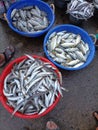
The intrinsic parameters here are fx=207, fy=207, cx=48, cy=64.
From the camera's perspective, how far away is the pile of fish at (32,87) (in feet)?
8.89

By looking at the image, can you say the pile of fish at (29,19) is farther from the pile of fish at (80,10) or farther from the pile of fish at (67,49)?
the pile of fish at (80,10)

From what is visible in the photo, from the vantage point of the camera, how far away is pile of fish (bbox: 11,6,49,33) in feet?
11.5

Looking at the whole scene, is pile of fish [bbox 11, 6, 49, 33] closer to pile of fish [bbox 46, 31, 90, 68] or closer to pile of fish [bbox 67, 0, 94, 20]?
pile of fish [bbox 46, 31, 90, 68]

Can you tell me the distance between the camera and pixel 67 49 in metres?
3.34

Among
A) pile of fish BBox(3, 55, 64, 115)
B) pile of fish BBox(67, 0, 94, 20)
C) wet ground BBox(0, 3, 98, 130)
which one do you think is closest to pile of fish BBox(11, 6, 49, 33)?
wet ground BBox(0, 3, 98, 130)

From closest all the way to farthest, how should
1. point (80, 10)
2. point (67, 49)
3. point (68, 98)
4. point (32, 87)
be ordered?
point (32, 87), point (68, 98), point (67, 49), point (80, 10)

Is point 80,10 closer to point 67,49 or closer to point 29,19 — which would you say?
point 67,49

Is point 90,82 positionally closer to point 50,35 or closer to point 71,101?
point 71,101

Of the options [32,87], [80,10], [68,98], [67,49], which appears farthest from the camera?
[80,10]

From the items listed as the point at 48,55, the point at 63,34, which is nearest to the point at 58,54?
the point at 48,55

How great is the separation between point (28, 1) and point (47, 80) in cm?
165

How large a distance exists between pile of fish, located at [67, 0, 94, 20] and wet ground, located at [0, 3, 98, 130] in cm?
39

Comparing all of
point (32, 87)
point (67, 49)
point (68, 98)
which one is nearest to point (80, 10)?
point (67, 49)

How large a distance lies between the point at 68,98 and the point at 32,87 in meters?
0.73
